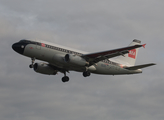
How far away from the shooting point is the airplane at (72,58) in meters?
42.0

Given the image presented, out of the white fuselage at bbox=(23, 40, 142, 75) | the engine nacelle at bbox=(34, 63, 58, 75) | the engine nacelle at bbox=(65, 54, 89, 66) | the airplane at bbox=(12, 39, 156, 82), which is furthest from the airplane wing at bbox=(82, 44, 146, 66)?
the engine nacelle at bbox=(34, 63, 58, 75)

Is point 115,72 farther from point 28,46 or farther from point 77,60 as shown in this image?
point 28,46

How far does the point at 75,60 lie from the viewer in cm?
4300

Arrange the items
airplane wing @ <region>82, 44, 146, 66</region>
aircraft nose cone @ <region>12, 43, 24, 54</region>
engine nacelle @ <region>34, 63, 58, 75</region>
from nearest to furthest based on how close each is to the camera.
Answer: aircraft nose cone @ <region>12, 43, 24, 54</region> < airplane wing @ <region>82, 44, 146, 66</region> < engine nacelle @ <region>34, 63, 58, 75</region>

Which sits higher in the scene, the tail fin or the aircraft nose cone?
the tail fin

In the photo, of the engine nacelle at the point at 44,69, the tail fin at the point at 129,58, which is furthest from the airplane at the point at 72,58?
the tail fin at the point at 129,58

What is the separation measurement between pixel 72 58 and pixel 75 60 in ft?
2.11

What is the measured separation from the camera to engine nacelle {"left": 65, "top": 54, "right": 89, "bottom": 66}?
4244cm

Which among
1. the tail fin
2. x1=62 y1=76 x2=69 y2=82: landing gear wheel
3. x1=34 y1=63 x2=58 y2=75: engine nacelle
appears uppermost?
the tail fin

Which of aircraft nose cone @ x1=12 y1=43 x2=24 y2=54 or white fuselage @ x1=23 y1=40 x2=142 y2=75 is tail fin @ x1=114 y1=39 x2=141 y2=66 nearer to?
white fuselage @ x1=23 y1=40 x2=142 y2=75

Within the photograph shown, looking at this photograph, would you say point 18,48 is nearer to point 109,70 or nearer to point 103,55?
point 103,55

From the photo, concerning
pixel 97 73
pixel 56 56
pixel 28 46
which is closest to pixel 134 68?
pixel 97 73

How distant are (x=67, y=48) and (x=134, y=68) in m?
13.0

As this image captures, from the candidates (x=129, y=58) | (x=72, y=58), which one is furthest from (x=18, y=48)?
(x=129, y=58)
